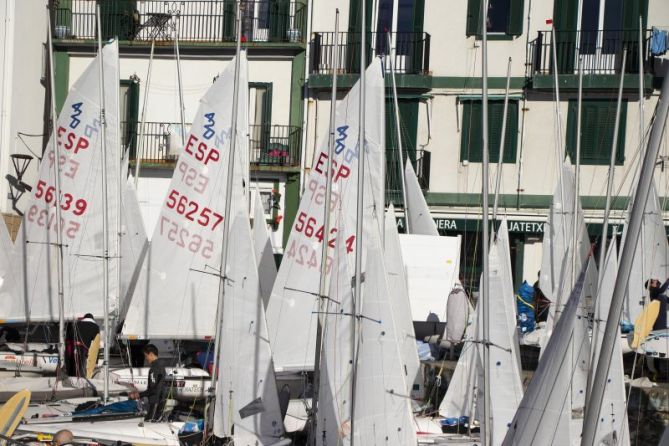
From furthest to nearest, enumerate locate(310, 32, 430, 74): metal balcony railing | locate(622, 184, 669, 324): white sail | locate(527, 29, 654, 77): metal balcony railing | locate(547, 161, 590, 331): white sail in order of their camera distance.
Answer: locate(310, 32, 430, 74): metal balcony railing
locate(527, 29, 654, 77): metal balcony railing
locate(547, 161, 590, 331): white sail
locate(622, 184, 669, 324): white sail

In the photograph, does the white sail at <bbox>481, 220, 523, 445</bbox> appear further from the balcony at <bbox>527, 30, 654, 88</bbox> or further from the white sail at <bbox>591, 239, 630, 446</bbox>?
the balcony at <bbox>527, 30, 654, 88</bbox>

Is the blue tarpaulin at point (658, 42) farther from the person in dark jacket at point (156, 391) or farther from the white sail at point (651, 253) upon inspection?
the person in dark jacket at point (156, 391)

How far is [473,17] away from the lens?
31.8 m

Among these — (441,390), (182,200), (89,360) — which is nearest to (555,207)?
(441,390)

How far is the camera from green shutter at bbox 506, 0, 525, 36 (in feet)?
103

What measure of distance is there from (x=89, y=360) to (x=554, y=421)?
985 centimetres

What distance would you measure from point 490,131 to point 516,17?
2.84 metres

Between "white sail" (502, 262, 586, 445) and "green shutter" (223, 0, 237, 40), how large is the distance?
20660mm

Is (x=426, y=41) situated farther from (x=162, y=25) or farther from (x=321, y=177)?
(x=321, y=177)

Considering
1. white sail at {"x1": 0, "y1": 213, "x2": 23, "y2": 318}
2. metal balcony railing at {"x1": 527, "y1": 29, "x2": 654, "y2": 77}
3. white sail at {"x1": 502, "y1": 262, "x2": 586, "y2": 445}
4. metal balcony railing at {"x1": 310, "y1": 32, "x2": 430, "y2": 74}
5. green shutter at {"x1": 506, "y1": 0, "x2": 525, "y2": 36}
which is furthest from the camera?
metal balcony railing at {"x1": 310, "y1": 32, "x2": 430, "y2": 74}

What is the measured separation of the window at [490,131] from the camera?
31.4m

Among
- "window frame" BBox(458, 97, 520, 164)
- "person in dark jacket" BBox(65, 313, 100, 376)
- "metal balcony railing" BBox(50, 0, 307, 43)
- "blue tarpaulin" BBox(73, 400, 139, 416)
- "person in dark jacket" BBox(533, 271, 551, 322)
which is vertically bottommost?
"blue tarpaulin" BBox(73, 400, 139, 416)

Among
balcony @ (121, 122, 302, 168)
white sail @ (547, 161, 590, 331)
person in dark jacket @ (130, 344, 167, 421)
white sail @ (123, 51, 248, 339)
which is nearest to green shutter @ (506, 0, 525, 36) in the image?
white sail @ (547, 161, 590, 331)

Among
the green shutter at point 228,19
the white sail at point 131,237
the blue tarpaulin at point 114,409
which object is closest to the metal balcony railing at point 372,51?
the green shutter at point 228,19
